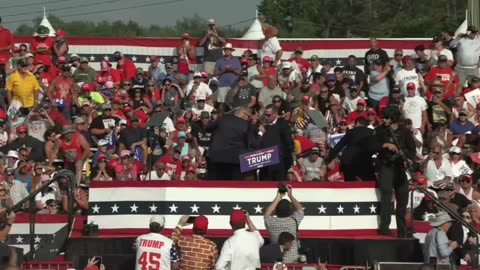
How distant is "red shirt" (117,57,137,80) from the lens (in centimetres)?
3728

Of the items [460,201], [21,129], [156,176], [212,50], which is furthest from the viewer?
[212,50]

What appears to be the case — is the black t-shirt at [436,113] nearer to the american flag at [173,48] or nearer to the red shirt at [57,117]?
the american flag at [173,48]

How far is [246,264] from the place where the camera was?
22047mm

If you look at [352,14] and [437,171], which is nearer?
[437,171]

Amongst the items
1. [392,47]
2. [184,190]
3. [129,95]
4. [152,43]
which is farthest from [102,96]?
[184,190]

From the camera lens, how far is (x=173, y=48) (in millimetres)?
39438

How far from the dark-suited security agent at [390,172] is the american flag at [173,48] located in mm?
13864

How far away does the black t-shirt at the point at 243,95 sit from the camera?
112ft

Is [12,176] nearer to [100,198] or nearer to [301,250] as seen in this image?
[100,198]

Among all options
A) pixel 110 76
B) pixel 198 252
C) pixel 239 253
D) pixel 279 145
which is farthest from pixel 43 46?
pixel 239 253

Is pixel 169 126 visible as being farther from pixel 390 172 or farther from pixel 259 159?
pixel 390 172

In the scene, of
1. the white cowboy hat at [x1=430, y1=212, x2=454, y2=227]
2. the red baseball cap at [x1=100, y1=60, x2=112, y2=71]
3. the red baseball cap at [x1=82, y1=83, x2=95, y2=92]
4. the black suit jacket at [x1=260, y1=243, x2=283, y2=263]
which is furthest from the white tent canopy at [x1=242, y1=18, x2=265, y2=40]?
the black suit jacket at [x1=260, y1=243, x2=283, y2=263]

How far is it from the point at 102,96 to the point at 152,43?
4624mm

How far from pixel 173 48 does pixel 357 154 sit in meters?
14.0
